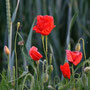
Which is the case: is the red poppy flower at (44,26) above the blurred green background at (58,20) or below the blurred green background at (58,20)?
above

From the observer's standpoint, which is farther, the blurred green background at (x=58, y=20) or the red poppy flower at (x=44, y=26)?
the blurred green background at (x=58, y=20)

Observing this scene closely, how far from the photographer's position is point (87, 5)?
93.7 inches

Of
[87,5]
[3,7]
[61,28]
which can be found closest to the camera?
[3,7]

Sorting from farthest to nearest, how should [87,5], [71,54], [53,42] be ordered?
1. [87,5]
2. [53,42]
3. [71,54]

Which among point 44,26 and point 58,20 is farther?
point 58,20

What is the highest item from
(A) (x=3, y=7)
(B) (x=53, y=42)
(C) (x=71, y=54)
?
(A) (x=3, y=7)

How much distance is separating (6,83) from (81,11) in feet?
5.60

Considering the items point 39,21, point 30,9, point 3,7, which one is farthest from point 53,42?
point 39,21

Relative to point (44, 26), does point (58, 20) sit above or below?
below

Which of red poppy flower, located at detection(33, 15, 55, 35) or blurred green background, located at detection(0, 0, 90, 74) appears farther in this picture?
blurred green background, located at detection(0, 0, 90, 74)

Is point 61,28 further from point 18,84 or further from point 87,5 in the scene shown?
point 18,84

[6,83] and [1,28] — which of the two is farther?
[1,28]

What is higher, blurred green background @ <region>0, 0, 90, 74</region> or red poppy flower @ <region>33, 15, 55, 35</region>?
red poppy flower @ <region>33, 15, 55, 35</region>

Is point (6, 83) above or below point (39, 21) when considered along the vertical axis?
below
